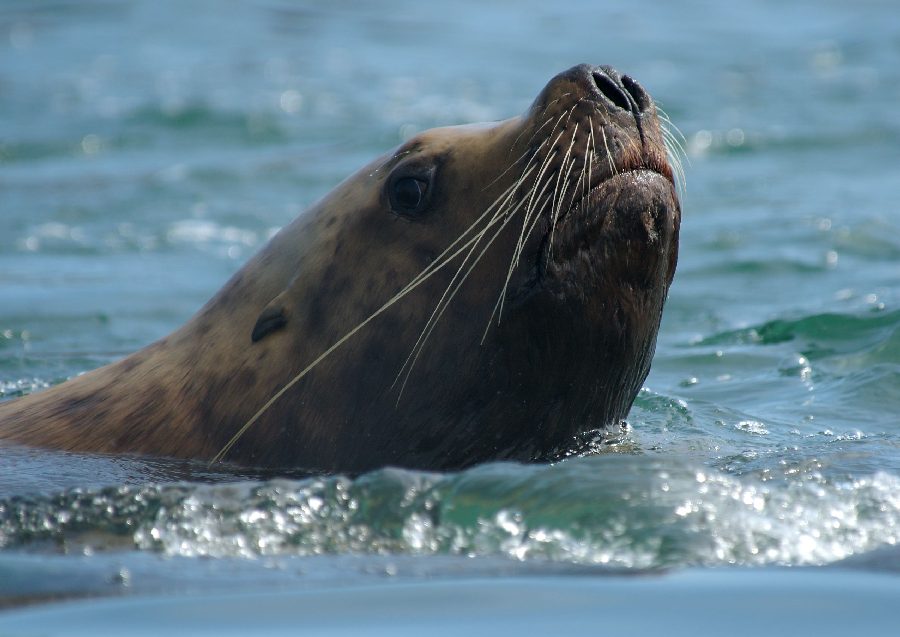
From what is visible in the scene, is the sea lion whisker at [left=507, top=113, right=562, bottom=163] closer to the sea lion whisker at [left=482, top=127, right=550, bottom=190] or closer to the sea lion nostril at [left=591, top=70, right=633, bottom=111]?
the sea lion whisker at [left=482, top=127, right=550, bottom=190]

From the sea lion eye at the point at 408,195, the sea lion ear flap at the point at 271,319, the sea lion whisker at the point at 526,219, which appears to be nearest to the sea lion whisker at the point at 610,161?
the sea lion whisker at the point at 526,219

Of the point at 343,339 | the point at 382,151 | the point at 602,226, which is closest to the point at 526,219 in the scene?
the point at 602,226

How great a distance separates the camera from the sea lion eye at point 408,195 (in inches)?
182

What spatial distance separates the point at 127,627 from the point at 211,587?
28 cm

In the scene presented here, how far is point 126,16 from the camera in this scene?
20.4 meters

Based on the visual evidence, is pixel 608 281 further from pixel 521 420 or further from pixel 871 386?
pixel 871 386

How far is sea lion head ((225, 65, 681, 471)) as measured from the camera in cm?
436

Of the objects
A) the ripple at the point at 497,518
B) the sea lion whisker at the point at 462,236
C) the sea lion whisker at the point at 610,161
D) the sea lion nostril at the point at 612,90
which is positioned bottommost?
the ripple at the point at 497,518

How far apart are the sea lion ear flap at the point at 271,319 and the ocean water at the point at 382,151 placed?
1.54 feet

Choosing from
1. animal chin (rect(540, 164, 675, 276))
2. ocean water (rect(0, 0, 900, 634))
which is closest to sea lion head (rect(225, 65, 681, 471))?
animal chin (rect(540, 164, 675, 276))

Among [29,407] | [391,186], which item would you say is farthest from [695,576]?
[29,407]

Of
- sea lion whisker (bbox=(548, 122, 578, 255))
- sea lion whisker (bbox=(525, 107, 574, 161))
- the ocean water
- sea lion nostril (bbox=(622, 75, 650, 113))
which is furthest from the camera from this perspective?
sea lion nostril (bbox=(622, 75, 650, 113))

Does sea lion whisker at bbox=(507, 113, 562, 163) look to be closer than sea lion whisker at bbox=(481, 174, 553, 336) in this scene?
No

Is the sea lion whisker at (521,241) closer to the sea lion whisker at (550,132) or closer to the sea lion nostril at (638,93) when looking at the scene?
the sea lion whisker at (550,132)
